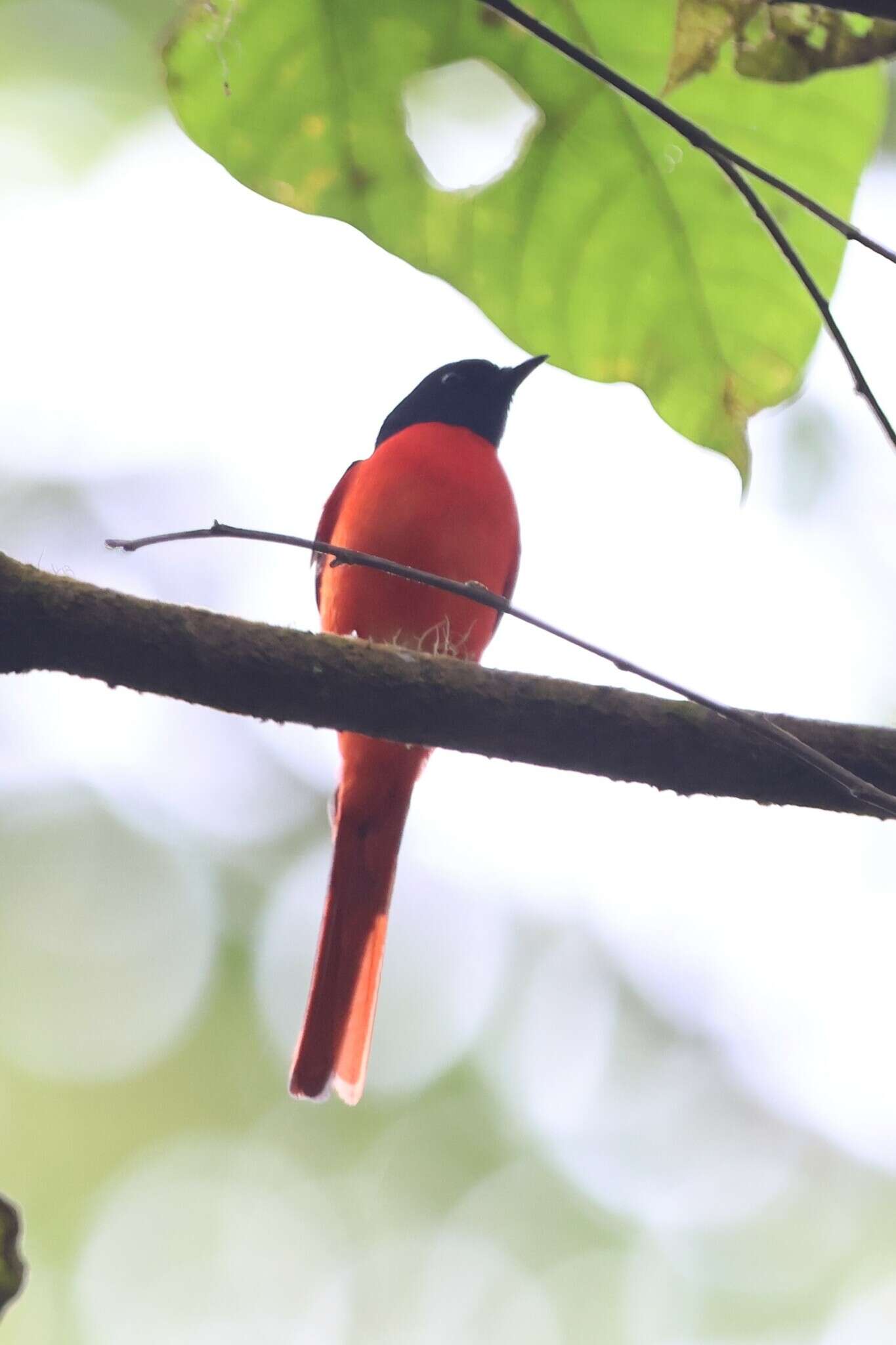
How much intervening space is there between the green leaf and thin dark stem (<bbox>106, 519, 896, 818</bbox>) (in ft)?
1.15

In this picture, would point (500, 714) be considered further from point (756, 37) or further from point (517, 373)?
point (517, 373)

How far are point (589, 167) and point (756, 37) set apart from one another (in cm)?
34

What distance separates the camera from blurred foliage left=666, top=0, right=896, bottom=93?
1.21 metres

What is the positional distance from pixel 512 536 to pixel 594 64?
1.92 m

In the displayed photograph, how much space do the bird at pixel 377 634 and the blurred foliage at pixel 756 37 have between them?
54.2 inches

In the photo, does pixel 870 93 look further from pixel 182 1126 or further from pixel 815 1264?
pixel 815 1264

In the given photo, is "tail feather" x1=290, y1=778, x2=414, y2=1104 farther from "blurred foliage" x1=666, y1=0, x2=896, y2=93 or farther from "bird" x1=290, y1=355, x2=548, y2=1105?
"blurred foliage" x1=666, y1=0, x2=896, y2=93

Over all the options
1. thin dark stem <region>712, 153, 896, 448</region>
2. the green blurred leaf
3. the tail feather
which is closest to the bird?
the tail feather

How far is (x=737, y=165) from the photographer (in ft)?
4.17

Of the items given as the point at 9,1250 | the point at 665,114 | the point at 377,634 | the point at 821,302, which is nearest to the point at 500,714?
the point at 821,302

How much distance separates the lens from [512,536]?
3.09m

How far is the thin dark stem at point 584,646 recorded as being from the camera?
4.27ft

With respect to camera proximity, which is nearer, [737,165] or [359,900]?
[737,165]

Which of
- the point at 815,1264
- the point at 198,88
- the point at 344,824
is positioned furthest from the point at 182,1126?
the point at 198,88
